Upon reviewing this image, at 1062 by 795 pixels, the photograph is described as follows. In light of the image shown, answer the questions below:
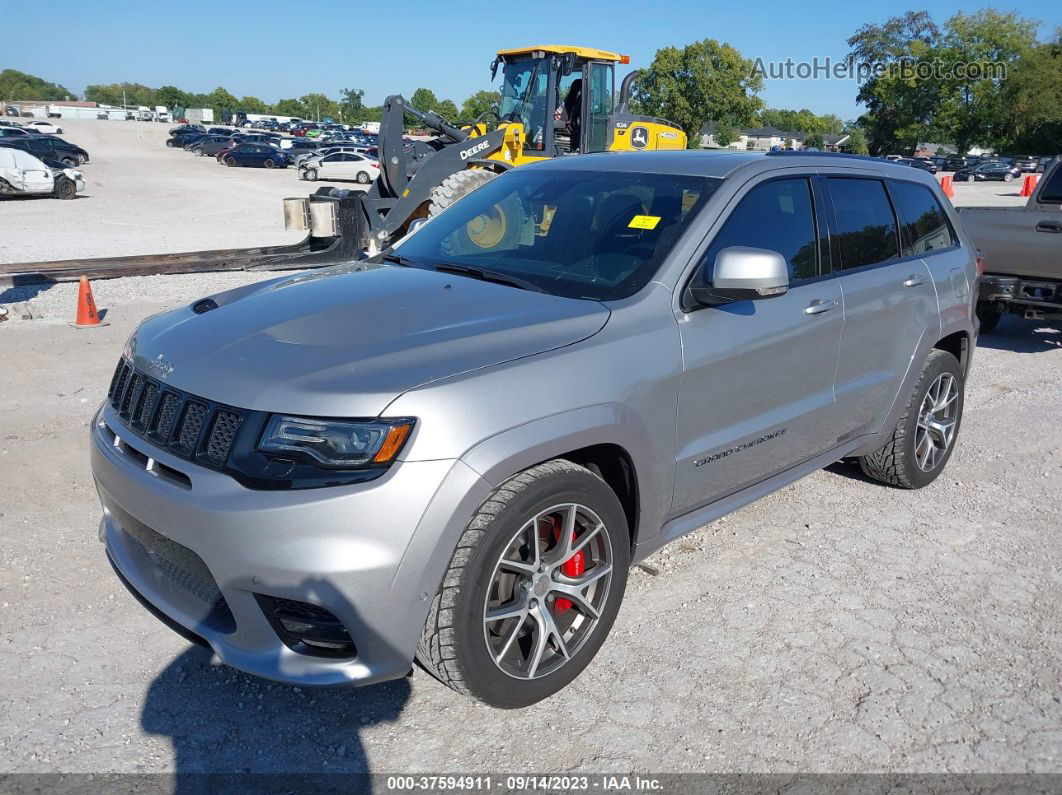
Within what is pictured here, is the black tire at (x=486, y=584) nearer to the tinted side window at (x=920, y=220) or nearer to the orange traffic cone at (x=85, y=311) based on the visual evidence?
the tinted side window at (x=920, y=220)

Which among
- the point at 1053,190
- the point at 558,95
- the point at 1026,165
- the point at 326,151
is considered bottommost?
the point at 1053,190

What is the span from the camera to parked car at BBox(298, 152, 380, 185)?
4084 cm

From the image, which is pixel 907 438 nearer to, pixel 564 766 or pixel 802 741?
pixel 802 741

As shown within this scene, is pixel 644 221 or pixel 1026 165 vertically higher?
pixel 1026 165

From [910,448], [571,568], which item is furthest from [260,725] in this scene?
[910,448]

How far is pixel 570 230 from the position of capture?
389cm

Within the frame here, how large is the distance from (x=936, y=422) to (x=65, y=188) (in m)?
26.0

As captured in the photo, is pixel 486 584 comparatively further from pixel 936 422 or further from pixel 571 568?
pixel 936 422

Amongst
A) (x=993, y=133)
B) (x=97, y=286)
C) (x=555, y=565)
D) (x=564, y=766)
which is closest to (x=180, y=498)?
(x=555, y=565)

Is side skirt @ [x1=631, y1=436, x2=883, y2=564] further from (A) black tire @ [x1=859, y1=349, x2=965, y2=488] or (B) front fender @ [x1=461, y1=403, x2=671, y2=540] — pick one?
(A) black tire @ [x1=859, y1=349, x2=965, y2=488]

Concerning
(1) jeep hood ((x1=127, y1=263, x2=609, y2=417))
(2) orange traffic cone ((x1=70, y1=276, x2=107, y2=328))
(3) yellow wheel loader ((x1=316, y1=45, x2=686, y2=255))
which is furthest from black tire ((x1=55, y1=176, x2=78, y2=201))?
(1) jeep hood ((x1=127, y1=263, x2=609, y2=417))

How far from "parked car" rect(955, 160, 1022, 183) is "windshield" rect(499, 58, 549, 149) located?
159ft

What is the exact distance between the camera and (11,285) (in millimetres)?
9633

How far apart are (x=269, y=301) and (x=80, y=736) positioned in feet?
5.44
